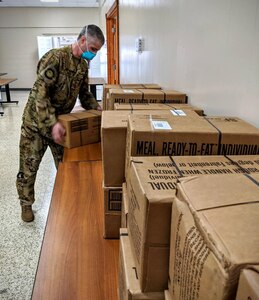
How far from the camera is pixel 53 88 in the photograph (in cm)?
195

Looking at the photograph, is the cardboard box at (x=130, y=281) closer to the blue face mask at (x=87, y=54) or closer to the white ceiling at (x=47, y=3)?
the blue face mask at (x=87, y=54)

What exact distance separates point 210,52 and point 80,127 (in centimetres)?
103

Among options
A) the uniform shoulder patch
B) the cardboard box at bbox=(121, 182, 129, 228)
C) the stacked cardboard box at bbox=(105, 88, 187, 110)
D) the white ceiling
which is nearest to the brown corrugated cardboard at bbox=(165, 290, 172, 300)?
the cardboard box at bbox=(121, 182, 129, 228)

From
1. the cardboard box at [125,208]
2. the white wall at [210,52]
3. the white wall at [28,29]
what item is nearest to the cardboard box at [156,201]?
the cardboard box at [125,208]

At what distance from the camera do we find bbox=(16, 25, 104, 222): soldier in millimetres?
1864

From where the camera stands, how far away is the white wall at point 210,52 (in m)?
1.06

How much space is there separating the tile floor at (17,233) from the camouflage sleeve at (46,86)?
3.00 feet

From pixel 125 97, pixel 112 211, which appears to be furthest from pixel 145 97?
pixel 112 211

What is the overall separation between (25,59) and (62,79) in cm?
936

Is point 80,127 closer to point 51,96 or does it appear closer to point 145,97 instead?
point 51,96

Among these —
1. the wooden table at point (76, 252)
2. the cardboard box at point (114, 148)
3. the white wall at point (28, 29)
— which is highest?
the white wall at point (28, 29)

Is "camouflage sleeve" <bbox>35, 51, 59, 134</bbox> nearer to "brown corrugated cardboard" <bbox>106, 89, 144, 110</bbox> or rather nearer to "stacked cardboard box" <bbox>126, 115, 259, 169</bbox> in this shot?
"brown corrugated cardboard" <bbox>106, 89, 144, 110</bbox>

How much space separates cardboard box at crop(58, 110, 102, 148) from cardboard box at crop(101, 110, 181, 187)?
2.63 ft

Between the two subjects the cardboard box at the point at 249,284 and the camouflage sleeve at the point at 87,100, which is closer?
the cardboard box at the point at 249,284
